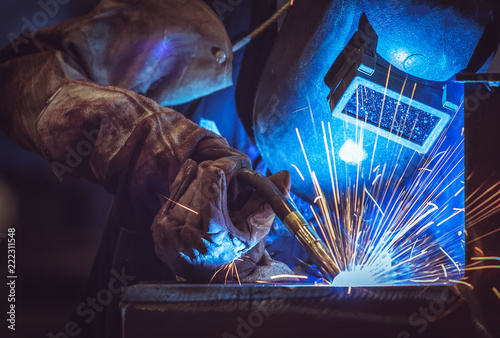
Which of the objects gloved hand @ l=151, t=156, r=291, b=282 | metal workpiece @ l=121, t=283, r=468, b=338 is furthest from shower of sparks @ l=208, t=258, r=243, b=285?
metal workpiece @ l=121, t=283, r=468, b=338

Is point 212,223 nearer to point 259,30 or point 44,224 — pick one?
point 44,224

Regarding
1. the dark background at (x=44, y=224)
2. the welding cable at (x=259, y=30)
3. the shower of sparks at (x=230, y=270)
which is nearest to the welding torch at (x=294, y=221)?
the shower of sparks at (x=230, y=270)

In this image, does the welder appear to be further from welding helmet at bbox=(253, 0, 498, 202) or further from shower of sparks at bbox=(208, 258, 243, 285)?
welding helmet at bbox=(253, 0, 498, 202)

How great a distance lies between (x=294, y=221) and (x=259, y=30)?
1.12 metres

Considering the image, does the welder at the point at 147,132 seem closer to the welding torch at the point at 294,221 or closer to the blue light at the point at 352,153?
the welding torch at the point at 294,221

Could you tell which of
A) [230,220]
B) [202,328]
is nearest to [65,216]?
[230,220]

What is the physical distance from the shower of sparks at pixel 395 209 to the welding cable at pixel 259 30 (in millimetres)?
592

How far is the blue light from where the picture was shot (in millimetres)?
1304

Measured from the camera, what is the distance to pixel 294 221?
35.3 inches

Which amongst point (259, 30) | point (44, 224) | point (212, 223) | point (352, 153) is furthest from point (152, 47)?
point (212, 223)

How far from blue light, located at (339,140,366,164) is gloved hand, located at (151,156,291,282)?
35 cm

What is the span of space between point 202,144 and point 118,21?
2.59ft

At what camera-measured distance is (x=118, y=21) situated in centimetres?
163

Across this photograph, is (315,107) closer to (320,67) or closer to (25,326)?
(320,67)
